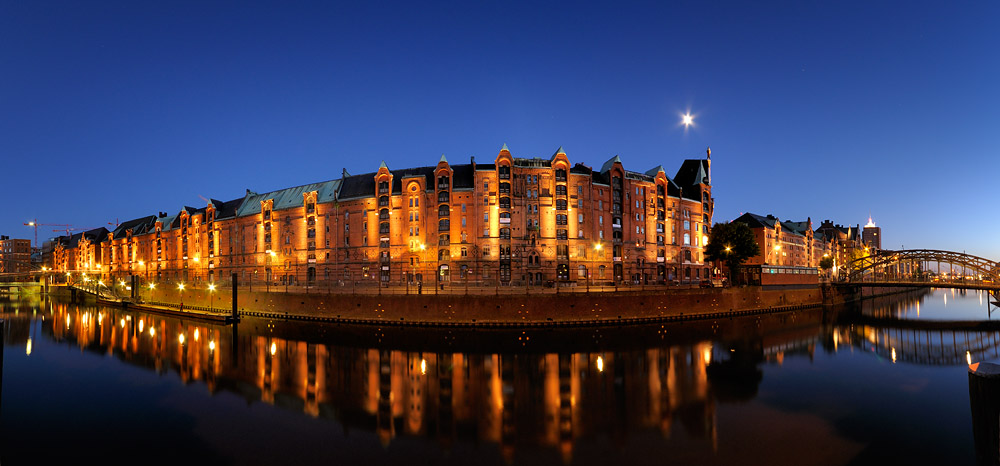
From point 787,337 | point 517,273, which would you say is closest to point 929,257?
point 787,337

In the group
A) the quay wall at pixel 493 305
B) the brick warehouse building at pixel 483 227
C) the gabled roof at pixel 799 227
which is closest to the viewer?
the quay wall at pixel 493 305

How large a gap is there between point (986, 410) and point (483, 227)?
59702 millimetres

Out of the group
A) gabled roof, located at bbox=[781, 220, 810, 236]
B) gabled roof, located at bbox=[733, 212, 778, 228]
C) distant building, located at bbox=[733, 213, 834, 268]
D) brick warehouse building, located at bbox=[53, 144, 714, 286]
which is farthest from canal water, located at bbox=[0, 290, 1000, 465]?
gabled roof, located at bbox=[781, 220, 810, 236]

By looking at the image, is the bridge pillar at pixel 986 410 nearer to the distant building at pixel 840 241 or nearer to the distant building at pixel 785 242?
the distant building at pixel 785 242

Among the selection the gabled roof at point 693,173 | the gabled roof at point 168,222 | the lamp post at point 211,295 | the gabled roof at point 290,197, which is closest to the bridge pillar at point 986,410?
the lamp post at point 211,295

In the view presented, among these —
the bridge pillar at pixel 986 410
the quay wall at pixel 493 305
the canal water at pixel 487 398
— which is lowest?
the canal water at pixel 487 398

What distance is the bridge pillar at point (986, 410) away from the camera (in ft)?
34.5

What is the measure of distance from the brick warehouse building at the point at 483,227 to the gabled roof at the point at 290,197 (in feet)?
0.97

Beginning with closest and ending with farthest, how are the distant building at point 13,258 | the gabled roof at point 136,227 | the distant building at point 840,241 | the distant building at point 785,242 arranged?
1. the distant building at point 785,242
2. the gabled roof at point 136,227
3. the distant building at point 840,241
4. the distant building at point 13,258

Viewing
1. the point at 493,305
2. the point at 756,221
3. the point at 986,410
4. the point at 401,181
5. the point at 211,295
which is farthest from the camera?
the point at 756,221

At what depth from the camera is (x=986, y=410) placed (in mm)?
10664

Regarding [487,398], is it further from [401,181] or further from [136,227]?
[136,227]

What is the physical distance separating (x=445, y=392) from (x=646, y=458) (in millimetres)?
11874

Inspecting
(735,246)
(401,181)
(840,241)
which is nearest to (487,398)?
(401,181)
